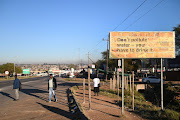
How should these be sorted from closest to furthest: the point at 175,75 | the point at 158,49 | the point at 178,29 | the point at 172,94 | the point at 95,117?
the point at 95,117 < the point at 158,49 < the point at 172,94 < the point at 175,75 < the point at 178,29

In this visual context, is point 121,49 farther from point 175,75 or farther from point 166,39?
point 175,75

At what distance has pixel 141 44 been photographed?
9641 millimetres

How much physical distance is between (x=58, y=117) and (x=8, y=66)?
129 metres

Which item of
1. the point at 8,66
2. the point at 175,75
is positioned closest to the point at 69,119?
the point at 175,75

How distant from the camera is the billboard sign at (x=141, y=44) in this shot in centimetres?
927

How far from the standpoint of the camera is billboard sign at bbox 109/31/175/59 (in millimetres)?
9266

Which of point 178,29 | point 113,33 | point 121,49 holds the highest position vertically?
point 178,29

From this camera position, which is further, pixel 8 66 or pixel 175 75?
pixel 8 66

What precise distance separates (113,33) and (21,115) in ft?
18.5

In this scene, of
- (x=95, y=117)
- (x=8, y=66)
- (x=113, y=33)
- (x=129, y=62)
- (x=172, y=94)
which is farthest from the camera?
(x=8, y=66)

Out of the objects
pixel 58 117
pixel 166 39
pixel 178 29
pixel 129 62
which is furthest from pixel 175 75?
pixel 58 117

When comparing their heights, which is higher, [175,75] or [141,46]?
[141,46]

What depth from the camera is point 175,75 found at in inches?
1799

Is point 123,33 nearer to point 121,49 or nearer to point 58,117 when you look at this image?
point 121,49
